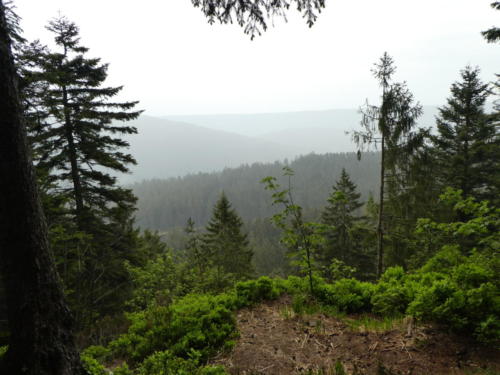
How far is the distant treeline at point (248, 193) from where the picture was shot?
135150mm

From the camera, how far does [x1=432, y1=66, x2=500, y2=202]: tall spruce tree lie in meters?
13.3

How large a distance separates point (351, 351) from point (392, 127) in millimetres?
8450

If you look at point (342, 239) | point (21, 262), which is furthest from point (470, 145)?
point (21, 262)

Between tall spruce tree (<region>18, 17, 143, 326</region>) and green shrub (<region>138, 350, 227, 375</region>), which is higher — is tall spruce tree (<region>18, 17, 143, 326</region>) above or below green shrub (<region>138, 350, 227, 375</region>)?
above

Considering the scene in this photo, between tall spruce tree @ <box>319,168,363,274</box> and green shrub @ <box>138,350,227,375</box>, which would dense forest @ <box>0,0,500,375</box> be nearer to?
green shrub @ <box>138,350,227,375</box>

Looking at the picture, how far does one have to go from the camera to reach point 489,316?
3.24 meters

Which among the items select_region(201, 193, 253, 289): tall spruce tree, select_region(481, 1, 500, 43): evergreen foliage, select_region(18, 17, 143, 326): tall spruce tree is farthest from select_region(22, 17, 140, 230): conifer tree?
select_region(481, 1, 500, 43): evergreen foliage

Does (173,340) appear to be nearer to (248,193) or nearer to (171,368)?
(171,368)

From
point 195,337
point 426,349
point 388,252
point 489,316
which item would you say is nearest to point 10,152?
point 195,337

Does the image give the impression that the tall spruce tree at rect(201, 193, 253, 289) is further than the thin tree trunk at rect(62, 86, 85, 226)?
Yes

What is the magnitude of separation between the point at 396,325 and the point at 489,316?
3.82ft

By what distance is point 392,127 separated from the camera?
376 inches

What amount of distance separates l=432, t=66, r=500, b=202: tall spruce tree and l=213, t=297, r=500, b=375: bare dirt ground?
1248 cm

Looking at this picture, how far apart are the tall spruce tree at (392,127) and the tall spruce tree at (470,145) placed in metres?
4.84
